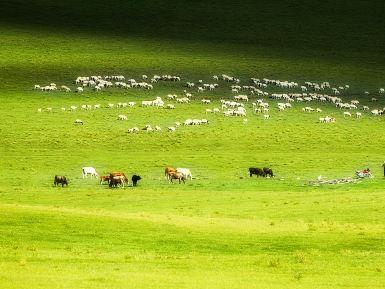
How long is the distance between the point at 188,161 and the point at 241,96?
23067 mm

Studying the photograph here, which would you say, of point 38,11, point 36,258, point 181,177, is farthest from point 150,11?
point 36,258

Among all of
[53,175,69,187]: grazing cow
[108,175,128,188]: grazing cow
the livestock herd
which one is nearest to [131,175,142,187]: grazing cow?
[108,175,128,188]: grazing cow

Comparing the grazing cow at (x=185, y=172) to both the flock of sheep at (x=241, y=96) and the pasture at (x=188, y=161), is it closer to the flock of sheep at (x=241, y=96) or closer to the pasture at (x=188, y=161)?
the pasture at (x=188, y=161)

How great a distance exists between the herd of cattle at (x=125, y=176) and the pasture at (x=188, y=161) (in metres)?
0.78

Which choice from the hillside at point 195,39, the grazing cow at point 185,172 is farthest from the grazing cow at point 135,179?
the hillside at point 195,39

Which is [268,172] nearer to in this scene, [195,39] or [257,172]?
[257,172]

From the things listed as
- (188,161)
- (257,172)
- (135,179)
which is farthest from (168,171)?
(188,161)

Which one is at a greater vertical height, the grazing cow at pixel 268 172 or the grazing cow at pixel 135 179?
the grazing cow at pixel 268 172

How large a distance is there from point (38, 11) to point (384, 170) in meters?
72.4

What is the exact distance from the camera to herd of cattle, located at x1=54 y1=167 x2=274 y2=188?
4500cm

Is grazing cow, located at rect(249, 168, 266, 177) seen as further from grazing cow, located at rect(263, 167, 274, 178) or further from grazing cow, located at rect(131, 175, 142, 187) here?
grazing cow, located at rect(131, 175, 142, 187)

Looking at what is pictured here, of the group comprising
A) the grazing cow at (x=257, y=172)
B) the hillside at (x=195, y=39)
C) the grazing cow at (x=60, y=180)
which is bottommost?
the grazing cow at (x=60, y=180)

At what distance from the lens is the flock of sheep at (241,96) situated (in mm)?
69887

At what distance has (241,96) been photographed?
7556 centimetres
